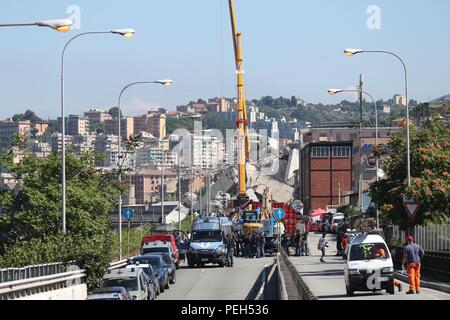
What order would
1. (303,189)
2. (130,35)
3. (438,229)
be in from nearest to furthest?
(130,35) → (438,229) → (303,189)

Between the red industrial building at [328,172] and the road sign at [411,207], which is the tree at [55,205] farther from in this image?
the red industrial building at [328,172]

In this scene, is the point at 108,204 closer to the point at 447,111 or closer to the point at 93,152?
the point at 93,152

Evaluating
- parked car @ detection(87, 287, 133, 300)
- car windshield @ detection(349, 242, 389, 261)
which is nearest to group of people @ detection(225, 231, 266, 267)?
car windshield @ detection(349, 242, 389, 261)

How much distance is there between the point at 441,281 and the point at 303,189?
432ft

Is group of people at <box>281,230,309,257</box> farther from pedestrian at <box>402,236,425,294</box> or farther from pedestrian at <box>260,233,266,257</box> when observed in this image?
pedestrian at <box>402,236,425,294</box>

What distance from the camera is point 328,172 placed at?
517 ft

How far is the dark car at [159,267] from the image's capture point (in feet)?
135

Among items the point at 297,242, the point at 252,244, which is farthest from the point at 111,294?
the point at 252,244

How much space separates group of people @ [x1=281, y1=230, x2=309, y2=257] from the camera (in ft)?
231

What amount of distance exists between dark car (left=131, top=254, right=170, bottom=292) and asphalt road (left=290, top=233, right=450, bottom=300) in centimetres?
520

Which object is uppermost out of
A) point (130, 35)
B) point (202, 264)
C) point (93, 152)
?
point (130, 35)

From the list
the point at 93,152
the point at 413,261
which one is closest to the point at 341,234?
the point at 93,152

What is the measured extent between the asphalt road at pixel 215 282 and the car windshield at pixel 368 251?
374 centimetres
